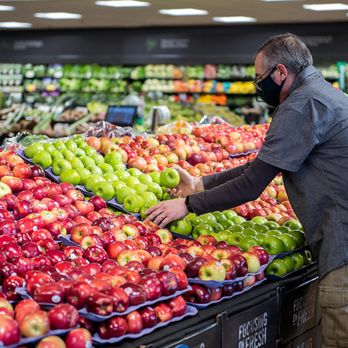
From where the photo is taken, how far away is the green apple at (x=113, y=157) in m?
4.96

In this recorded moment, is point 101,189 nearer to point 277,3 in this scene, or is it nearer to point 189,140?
point 189,140

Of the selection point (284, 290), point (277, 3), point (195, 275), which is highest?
point (277, 3)

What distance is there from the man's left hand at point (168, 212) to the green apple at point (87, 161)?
100 centimetres

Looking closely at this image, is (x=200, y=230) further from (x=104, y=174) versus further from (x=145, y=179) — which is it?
(x=104, y=174)

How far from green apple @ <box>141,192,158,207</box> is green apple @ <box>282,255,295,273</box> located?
2.62 ft

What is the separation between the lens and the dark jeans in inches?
136

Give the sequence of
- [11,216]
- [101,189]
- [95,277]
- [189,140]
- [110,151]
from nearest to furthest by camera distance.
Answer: [95,277] < [11,216] < [101,189] < [110,151] < [189,140]

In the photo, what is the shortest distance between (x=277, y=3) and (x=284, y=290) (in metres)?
9.27

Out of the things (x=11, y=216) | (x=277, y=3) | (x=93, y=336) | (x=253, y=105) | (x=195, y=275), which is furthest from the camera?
(x=253, y=105)

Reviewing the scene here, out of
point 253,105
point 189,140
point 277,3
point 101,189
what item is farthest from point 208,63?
point 101,189

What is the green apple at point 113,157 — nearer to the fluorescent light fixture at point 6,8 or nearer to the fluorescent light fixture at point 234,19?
the fluorescent light fixture at point 6,8

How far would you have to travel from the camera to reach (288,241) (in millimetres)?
3898

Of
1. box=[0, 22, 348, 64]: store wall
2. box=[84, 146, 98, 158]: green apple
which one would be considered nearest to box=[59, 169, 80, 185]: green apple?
box=[84, 146, 98, 158]: green apple

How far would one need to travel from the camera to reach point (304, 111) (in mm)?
3354
